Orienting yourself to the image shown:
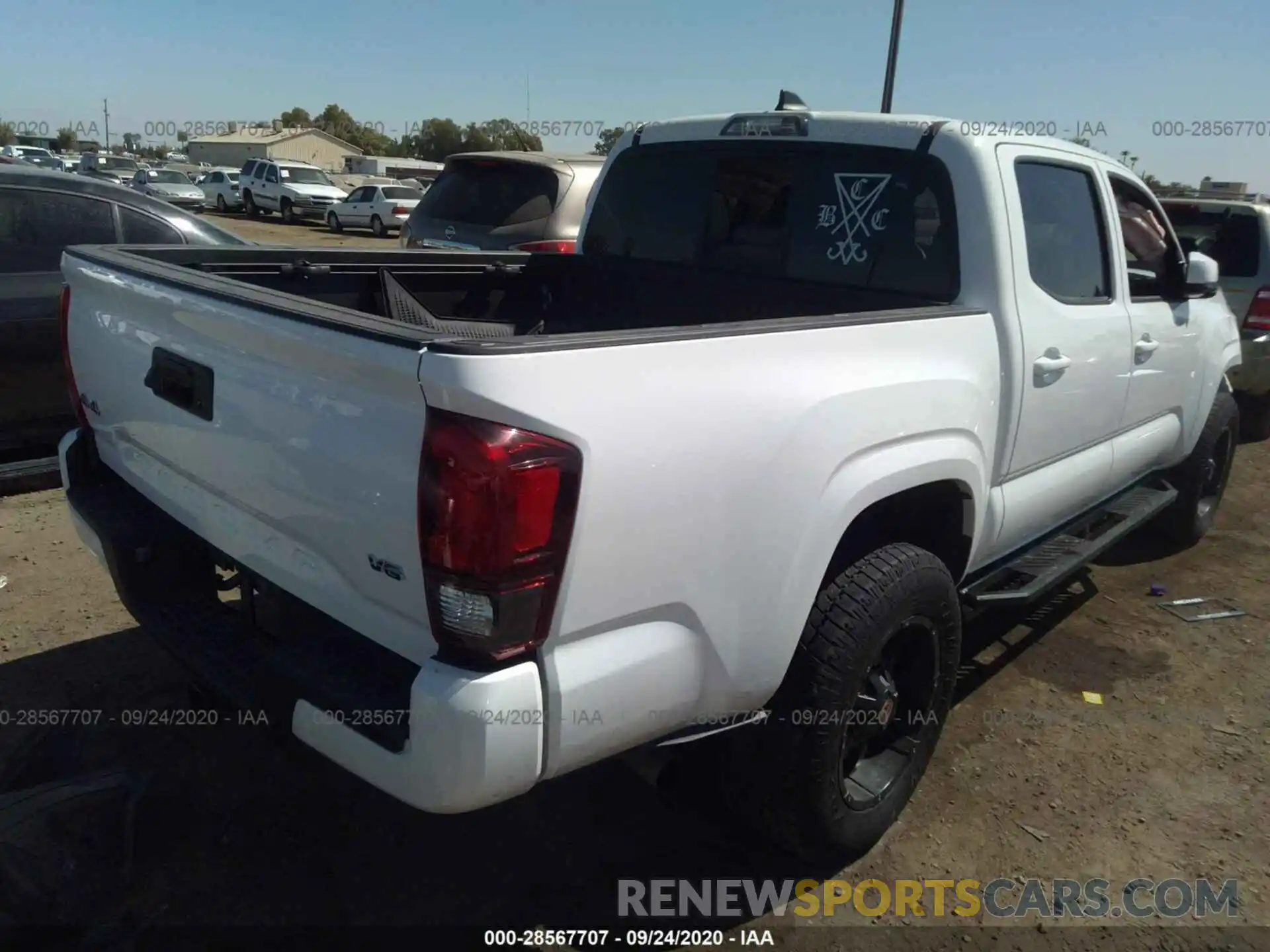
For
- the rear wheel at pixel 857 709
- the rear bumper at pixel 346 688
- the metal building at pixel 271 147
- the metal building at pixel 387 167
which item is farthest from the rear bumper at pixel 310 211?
the rear wheel at pixel 857 709

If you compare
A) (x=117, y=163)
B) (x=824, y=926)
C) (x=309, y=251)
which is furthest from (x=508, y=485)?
(x=117, y=163)

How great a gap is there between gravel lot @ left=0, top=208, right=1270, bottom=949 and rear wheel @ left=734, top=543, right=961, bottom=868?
0.17m

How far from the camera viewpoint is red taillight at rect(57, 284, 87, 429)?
302 centimetres

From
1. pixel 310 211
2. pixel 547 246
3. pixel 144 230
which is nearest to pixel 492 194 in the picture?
pixel 547 246

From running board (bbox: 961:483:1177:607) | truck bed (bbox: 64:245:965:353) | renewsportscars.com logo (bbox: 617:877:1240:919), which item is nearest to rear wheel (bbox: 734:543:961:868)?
renewsportscars.com logo (bbox: 617:877:1240:919)

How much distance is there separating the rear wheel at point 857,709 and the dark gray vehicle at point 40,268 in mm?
4204

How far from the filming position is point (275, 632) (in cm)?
246

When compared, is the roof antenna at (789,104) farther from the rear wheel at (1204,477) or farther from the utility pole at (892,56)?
the utility pole at (892,56)

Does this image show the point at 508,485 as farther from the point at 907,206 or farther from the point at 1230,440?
the point at 1230,440

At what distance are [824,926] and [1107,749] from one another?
1.52 m

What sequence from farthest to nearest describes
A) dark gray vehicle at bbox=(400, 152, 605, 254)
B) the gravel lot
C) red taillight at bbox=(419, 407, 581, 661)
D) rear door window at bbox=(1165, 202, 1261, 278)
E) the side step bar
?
dark gray vehicle at bbox=(400, 152, 605, 254) < rear door window at bbox=(1165, 202, 1261, 278) < the side step bar < the gravel lot < red taillight at bbox=(419, 407, 581, 661)

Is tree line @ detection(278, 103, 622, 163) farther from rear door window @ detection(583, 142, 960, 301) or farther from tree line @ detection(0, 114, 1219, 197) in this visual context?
rear door window @ detection(583, 142, 960, 301)

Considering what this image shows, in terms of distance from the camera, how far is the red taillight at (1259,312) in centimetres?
724

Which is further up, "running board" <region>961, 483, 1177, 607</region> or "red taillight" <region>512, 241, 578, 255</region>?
"red taillight" <region>512, 241, 578, 255</region>
